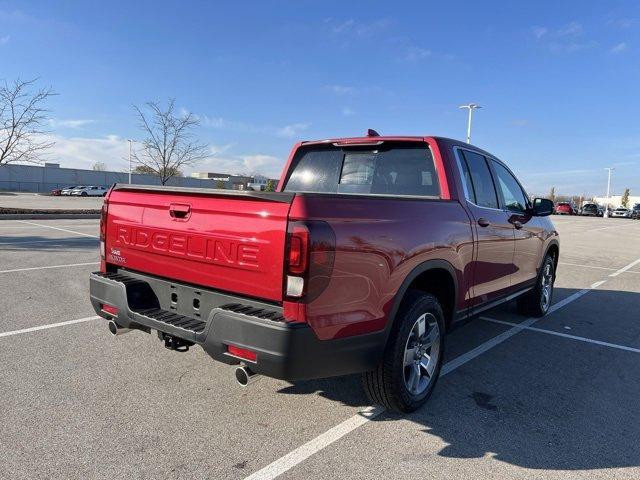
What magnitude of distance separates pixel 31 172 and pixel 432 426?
238ft

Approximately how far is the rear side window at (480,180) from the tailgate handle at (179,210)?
2.42 m

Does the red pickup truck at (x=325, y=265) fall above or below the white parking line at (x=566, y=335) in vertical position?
above

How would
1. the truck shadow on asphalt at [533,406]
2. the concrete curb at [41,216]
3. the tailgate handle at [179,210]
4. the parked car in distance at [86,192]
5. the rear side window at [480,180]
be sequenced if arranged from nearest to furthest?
the truck shadow on asphalt at [533,406] < the tailgate handle at [179,210] < the rear side window at [480,180] < the concrete curb at [41,216] < the parked car in distance at [86,192]

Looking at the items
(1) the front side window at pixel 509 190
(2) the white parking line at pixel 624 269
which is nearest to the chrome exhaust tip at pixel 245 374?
(1) the front side window at pixel 509 190

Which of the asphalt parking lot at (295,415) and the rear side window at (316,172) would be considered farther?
the rear side window at (316,172)

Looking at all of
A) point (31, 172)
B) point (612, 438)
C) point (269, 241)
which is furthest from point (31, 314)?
point (31, 172)

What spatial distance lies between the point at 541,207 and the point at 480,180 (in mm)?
1513

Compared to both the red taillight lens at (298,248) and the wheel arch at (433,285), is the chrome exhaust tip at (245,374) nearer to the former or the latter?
the red taillight lens at (298,248)

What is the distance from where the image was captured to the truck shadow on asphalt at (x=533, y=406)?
299cm

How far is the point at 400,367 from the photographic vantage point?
3213mm

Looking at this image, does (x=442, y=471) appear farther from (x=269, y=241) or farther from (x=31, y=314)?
(x=31, y=314)

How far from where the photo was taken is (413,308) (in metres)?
3.28

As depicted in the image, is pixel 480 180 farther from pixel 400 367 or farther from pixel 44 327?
pixel 44 327

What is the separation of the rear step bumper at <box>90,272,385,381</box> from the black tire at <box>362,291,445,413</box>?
0.19 m
